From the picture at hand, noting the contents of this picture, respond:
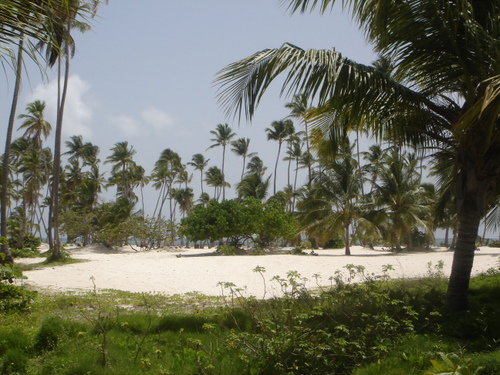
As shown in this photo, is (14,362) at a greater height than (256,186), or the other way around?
(256,186)

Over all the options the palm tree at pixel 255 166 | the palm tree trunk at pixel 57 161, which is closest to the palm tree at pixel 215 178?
the palm tree at pixel 255 166

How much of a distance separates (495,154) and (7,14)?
6678mm

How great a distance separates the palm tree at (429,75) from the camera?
6668mm

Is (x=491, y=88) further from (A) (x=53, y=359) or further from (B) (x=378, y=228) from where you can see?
(B) (x=378, y=228)

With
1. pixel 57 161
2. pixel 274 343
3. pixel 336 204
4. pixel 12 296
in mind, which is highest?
pixel 57 161

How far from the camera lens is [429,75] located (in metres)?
7.55

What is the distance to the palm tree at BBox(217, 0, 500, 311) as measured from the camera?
6.67 m

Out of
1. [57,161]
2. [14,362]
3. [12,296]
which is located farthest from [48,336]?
[57,161]

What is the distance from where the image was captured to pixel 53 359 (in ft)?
17.6

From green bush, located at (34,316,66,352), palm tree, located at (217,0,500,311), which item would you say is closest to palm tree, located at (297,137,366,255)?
palm tree, located at (217,0,500,311)

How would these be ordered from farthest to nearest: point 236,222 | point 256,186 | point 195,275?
point 256,186, point 236,222, point 195,275

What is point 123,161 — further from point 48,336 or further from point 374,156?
point 48,336

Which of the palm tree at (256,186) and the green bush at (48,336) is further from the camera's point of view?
the palm tree at (256,186)

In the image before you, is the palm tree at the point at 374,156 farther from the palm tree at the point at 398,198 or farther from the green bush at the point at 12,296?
the green bush at the point at 12,296
